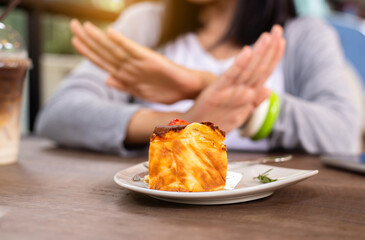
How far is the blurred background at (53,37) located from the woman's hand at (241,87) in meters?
1.63

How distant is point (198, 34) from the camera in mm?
1565

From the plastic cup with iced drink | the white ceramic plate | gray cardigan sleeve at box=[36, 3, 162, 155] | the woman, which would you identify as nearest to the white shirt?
the woman

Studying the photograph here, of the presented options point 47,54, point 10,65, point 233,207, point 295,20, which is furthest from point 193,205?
point 47,54

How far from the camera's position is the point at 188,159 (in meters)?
0.42

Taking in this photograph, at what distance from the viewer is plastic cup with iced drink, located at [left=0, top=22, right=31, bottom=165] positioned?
26.7 inches

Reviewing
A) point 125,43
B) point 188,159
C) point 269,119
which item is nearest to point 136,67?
point 125,43

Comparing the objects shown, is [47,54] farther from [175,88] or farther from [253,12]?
[175,88]

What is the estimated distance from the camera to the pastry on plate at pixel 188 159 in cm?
41

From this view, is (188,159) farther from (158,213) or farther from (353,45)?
(353,45)

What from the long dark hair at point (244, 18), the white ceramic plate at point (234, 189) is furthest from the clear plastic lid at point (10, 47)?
the long dark hair at point (244, 18)

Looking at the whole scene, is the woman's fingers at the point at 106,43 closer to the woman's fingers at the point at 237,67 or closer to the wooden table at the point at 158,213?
the woman's fingers at the point at 237,67

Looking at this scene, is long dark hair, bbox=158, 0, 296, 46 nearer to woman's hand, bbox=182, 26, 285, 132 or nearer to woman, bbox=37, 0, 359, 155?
woman, bbox=37, 0, 359, 155

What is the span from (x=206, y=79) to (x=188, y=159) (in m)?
0.53

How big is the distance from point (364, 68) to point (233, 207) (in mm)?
2955
